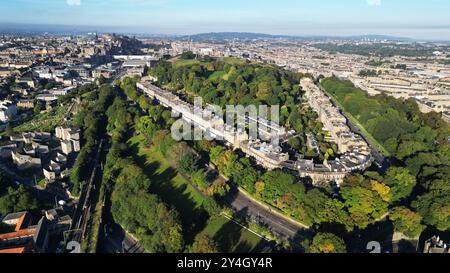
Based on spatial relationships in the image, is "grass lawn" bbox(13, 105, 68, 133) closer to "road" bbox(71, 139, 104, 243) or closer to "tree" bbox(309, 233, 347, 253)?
"road" bbox(71, 139, 104, 243)

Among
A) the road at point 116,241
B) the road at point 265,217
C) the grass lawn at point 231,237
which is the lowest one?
the road at point 116,241

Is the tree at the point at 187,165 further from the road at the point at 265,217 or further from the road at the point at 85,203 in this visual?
the road at the point at 85,203

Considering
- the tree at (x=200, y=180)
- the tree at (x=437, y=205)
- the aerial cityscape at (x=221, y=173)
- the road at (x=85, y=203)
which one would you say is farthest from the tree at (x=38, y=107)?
the tree at (x=437, y=205)

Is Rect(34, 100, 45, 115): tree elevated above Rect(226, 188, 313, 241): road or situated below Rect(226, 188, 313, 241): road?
above

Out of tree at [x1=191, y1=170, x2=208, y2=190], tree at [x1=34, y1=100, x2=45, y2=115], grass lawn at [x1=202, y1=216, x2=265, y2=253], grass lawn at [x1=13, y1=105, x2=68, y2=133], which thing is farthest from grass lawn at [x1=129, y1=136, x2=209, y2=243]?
tree at [x1=34, y1=100, x2=45, y2=115]

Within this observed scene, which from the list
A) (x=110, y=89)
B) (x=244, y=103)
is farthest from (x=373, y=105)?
(x=110, y=89)

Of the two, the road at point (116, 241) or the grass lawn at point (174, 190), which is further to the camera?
the grass lawn at point (174, 190)
